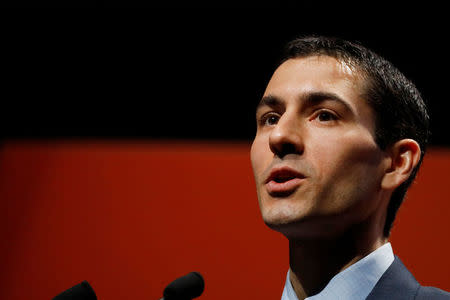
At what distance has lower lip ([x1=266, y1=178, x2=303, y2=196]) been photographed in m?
0.93

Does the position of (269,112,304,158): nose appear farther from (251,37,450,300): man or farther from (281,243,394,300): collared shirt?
(281,243,394,300): collared shirt

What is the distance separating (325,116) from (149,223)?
756 millimetres

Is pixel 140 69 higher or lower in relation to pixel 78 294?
higher

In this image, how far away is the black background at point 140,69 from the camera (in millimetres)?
1953

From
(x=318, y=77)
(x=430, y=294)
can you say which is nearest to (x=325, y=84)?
(x=318, y=77)

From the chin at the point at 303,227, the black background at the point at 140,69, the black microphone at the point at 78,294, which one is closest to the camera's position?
the black microphone at the point at 78,294

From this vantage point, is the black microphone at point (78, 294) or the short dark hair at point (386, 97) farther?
the short dark hair at point (386, 97)

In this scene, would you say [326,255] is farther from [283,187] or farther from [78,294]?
[78,294]

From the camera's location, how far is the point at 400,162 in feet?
3.42

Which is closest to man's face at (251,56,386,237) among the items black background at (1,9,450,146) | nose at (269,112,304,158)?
nose at (269,112,304,158)

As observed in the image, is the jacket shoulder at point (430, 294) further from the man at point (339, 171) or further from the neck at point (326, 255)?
the neck at point (326, 255)

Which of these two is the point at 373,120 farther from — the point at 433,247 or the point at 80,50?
the point at 80,50

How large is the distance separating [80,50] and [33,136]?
43 cm

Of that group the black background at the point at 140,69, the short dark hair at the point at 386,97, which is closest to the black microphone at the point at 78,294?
the short dark hair at the point at 386,97
